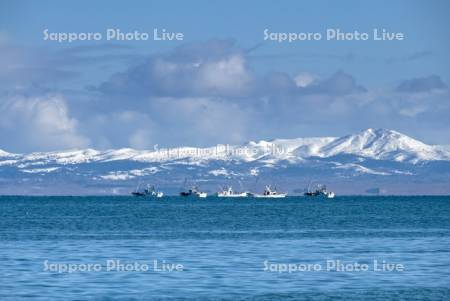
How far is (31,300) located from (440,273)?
1194 inches

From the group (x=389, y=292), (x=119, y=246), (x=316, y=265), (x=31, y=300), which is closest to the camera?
(x=31, y=300)

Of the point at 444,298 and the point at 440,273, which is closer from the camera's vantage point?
the point at 444,298

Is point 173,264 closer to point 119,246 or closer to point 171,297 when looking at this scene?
point 171,297

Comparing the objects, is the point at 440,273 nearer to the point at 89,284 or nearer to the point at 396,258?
the point at 396,258

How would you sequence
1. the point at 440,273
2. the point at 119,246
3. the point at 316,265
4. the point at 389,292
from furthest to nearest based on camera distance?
the point at 119,246
the point at 316,265
the point at 440,273
the point at 389,292

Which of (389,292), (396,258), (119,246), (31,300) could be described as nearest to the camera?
(31,300)

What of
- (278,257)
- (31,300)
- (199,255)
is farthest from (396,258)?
(31,300)

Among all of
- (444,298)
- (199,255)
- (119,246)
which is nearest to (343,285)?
(444,298)

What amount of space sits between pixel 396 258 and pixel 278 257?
9934 mm

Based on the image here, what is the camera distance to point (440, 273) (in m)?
79.2

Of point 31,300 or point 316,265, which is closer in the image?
point 31,300

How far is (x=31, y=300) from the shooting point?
65.6 metres

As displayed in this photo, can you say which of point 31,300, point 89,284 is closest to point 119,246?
point 89,284

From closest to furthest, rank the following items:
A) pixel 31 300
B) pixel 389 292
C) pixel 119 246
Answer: pixel 31 300 < pixel 389 292 < pixel 119 246
